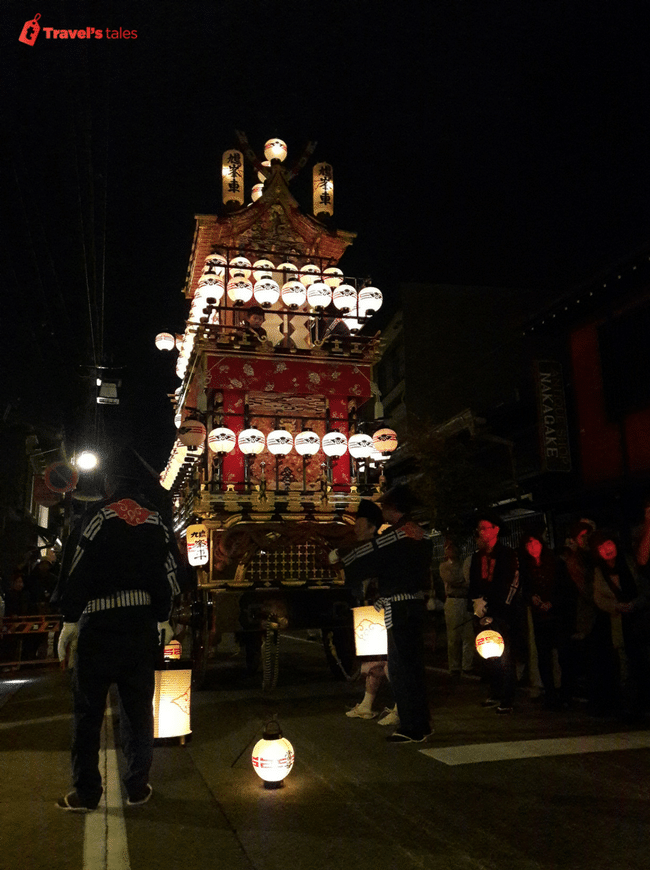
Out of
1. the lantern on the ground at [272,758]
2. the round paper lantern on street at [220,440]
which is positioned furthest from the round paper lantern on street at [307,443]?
the lantern on the ground at [272,758]

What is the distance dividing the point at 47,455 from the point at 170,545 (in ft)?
84.1

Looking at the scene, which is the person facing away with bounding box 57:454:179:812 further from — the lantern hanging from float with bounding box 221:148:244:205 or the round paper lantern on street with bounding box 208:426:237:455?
the lantern hanging from float with bounding box 221:148:244:205

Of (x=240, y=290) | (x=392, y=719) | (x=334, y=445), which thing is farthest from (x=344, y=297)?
(x=392, y=719)

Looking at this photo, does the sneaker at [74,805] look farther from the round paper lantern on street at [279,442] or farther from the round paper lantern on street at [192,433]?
the round paper lantern on street at [279,442]

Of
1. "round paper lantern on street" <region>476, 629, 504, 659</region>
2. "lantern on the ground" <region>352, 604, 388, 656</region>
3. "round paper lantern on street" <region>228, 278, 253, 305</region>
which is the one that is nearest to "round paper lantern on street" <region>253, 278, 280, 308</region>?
"round paper lantern on street" <region>228, 278, 253, 305</region>

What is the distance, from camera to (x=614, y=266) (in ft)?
37.0

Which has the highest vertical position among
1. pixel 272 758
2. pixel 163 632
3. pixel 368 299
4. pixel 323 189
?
pixel 323 189

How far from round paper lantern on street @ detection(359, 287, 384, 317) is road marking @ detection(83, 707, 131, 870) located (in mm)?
9594

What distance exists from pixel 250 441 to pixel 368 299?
13.2ft

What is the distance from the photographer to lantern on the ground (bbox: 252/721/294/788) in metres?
4.32

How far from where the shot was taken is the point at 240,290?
11781 mm

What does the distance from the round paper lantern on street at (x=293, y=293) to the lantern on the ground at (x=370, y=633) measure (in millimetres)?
6437

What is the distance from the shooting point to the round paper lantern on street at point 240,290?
1178 cm

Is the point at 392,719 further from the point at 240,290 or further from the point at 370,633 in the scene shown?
the point at 240,290
